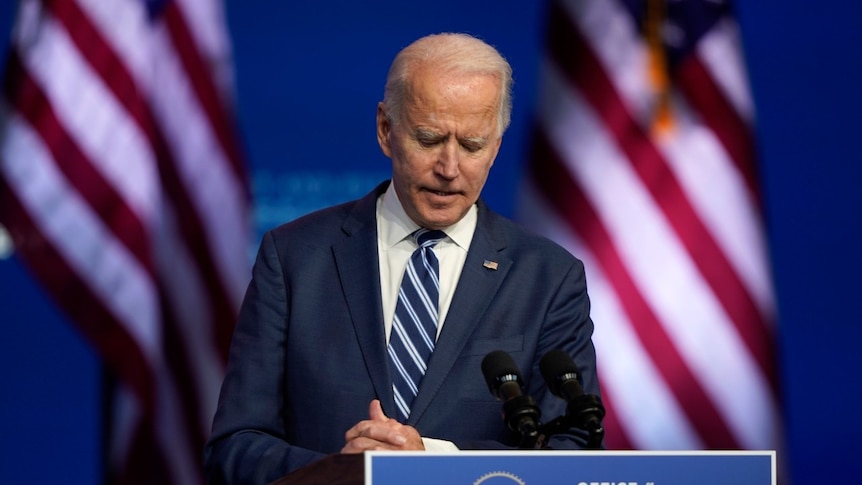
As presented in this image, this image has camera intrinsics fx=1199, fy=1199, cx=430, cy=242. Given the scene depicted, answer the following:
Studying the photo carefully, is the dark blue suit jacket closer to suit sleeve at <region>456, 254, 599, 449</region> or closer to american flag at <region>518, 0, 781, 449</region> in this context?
suit sleeve at <region>456, 254, 599, 449</region>

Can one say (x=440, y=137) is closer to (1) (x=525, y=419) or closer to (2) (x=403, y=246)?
(2) (x=403, y=246)

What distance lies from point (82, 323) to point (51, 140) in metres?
0.63

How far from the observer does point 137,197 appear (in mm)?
4098

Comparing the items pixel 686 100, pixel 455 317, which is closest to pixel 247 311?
pixel 455 317

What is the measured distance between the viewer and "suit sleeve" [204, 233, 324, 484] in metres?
2.00

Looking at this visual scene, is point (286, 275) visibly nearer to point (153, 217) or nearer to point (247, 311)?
point (247, 311)

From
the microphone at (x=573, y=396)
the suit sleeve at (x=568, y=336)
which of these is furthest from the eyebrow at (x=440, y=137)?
the microphone at (x=573, y=396)

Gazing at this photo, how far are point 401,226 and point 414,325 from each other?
0.73 ft

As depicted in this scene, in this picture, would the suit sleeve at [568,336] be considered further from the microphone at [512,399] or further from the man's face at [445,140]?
the microphone at [512,399]

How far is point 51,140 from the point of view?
4.07m

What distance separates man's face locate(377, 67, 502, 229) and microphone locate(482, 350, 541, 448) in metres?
0.48

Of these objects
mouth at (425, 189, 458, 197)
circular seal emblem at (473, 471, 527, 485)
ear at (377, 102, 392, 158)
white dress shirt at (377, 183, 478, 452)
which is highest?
ear at (377, 102, 392, 158)

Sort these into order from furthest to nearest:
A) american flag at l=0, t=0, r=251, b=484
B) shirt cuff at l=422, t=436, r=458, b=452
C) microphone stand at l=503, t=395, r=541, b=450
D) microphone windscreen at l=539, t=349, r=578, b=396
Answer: american flag at l=0, t=0, r=251, b=484 → shirt cuff at l=422, t=436, r=458, b=452 → microphone windscreen at l=539, t=349, r=578, b=396 → microphone stand at l=503, t=395, r=541, b=450

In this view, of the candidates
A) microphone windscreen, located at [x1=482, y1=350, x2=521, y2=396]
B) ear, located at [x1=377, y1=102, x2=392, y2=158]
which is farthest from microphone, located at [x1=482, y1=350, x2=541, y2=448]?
ear, located at [x1=377, y1=102, x2=392, y2=158]
